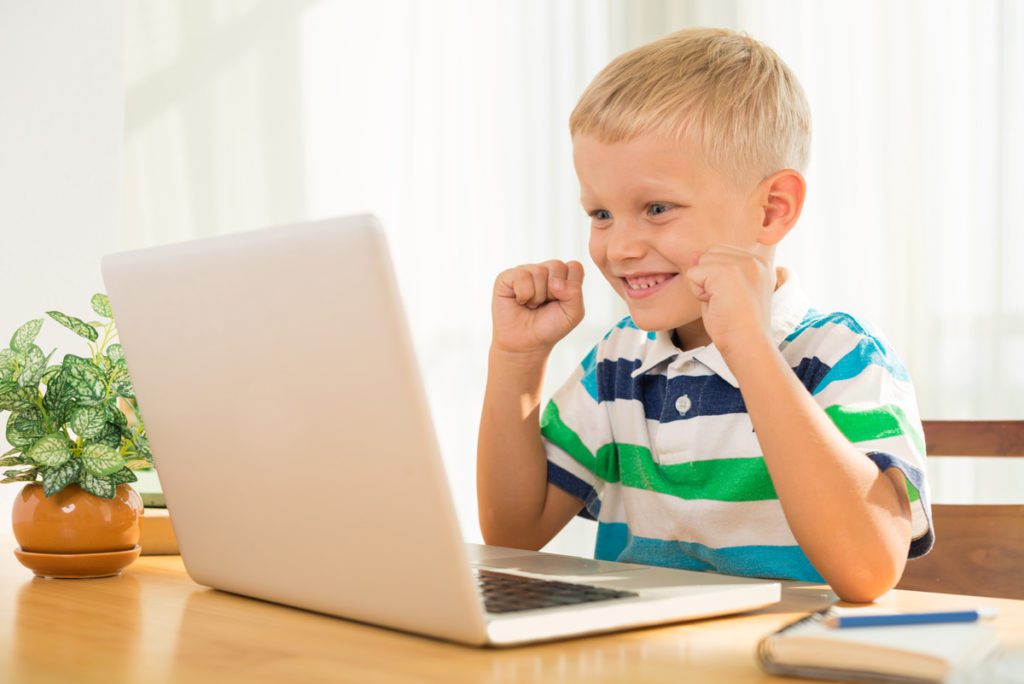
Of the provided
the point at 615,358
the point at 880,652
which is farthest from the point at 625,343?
the point at 880,652

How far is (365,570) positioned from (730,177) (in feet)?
1.85

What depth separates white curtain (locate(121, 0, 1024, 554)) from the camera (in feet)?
8.81

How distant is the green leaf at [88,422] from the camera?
0.99 metres

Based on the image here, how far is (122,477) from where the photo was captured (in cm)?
102

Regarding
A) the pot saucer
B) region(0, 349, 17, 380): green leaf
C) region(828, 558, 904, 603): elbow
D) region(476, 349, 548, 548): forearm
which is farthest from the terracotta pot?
region(828, 558, 904, 603): elbow

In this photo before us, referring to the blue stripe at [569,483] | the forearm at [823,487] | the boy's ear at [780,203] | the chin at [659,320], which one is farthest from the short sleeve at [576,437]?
the forearm at [823,487]

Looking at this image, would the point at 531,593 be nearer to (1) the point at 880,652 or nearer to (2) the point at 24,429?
(1) the point at 880,652

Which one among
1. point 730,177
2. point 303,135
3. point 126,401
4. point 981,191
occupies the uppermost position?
point 303,135

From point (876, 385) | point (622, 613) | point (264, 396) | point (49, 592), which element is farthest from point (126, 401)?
point (876, 385)

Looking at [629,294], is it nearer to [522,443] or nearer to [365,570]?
[522,443]

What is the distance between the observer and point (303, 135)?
327 cm

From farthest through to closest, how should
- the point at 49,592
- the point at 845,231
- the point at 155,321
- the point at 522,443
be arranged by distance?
the point at 845,231, the point at 522,443, the point at 49,592, the point at 155,321

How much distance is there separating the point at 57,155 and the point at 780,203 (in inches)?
37.3

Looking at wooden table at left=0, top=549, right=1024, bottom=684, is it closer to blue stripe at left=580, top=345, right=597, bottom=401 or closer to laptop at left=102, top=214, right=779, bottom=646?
laptop at left=102, top=214, right=779, bottom=646
